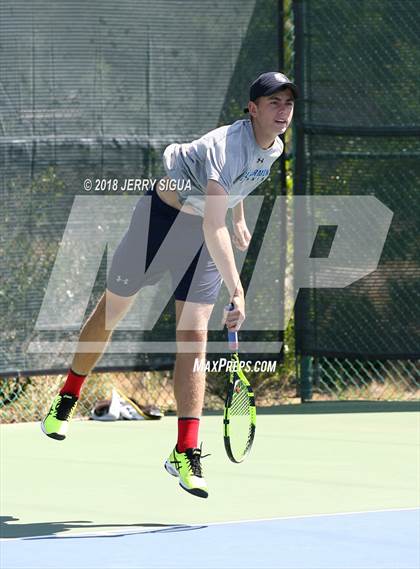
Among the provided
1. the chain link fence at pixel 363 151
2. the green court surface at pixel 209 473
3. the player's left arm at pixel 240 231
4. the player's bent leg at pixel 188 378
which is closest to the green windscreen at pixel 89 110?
the chain link fence at pixel 363 151

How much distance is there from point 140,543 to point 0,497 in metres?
1.44

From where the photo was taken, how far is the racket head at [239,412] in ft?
20.0

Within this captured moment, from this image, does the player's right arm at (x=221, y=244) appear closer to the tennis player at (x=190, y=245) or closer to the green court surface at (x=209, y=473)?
the tennis player at (x=190, y=245)

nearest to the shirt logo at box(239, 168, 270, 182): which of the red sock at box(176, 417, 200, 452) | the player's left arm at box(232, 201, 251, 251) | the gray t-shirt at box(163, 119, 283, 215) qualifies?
the gray t-shirt at box(163, 119, 283, 215)

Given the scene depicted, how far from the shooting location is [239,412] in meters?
6.27

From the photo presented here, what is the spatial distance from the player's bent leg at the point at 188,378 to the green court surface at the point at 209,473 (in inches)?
11.4

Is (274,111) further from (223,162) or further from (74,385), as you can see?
(74,385)

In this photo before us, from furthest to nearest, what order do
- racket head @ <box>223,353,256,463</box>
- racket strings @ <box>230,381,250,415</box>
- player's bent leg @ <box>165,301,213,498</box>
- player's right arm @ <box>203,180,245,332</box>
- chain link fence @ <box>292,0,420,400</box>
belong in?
chain link fence @ <box>292,0,420,400</box>, player's bent leg @ <box>165,301,213,498</box>, racket strings @ <box>230,381,250,415</box>, racket head @ <box>223,353,256,463</box>, player's right arm @ <box>203,180,245,332</box>

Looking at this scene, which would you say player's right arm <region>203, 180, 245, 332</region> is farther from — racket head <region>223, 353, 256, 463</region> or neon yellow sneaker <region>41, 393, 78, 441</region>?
neon yellow sneaker <region>41, 393, 78, 441</region>

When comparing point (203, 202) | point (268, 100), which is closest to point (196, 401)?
point (203, 202)

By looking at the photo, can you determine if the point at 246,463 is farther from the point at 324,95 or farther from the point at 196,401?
the point at 324,95

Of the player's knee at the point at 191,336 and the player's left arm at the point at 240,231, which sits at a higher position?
the player's left arm at the point at 240,231

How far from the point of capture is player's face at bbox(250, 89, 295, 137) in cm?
604

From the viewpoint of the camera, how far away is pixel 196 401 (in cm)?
642
